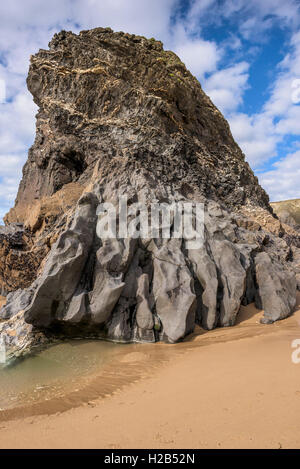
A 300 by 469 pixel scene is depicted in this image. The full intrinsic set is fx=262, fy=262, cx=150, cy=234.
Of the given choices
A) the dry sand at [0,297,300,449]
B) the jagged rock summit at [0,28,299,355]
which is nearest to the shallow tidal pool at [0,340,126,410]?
the dry sand at [0,297,300,449]

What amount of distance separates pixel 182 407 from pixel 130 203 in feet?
19.6

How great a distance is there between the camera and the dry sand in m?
2.37

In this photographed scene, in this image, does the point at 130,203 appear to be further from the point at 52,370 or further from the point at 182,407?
the point at 182,407

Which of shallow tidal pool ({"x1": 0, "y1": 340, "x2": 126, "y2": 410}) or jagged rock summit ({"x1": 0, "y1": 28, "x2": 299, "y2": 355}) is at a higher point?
jagged rock summit ({"x1": 0, "y1": 28, "x2": 299, "y2": 355})

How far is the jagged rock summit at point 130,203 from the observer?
246 inches

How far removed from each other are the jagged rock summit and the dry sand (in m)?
1.64

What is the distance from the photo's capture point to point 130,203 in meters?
8.09

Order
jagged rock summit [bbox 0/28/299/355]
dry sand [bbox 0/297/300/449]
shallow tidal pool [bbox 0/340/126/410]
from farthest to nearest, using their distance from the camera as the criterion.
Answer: jagged rock summit [bbox 0/28/299/355], shallow tidal pool [bbox 0/340/126/410], dry sand [bbox 0/297/300/449]

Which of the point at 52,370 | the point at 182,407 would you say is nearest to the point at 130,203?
the point at 52,370

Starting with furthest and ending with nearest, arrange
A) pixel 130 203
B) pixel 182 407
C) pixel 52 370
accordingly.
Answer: pixel 130 203
pixel 52 370
pixel 182 407

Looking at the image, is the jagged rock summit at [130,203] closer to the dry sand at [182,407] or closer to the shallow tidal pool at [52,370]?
the shallow tidal pool at [52,370]

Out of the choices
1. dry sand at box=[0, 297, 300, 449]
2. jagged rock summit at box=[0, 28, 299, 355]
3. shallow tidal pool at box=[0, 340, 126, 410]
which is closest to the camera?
dry sand at box=[0, 297, 300, 449]

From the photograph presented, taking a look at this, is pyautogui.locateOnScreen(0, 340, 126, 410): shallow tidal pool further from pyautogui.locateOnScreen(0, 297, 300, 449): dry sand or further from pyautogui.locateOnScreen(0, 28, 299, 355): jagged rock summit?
pyautogui.locateOnScreen(0, 28, 299, 355): jagged rock summit
